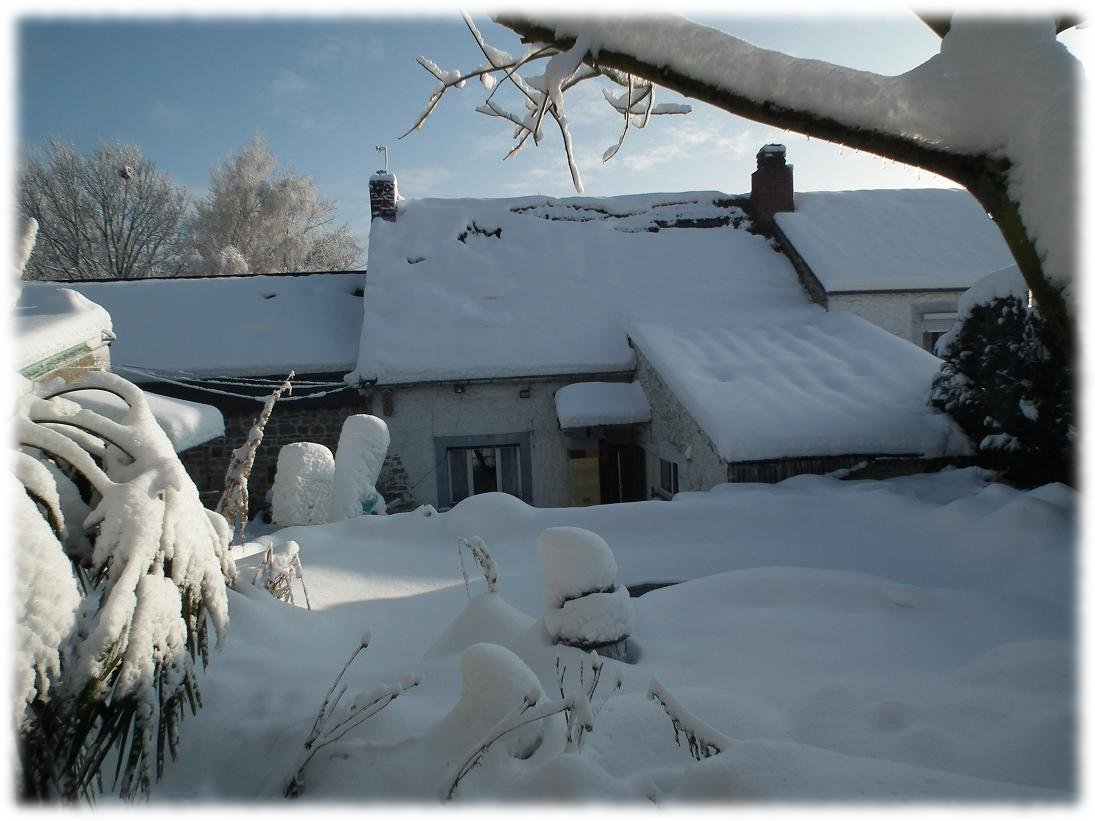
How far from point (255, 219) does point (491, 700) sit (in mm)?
27883

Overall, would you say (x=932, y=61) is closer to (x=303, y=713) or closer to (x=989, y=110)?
(x=989, y=110)

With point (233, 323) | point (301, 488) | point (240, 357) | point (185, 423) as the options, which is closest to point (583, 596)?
point (185, 423)

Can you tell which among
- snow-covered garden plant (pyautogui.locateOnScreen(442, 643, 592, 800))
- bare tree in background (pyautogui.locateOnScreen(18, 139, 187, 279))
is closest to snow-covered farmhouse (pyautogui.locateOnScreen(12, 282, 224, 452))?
snow-covered garden plant (pyautogui.locateOnScreen(442, 643, 592, 800))

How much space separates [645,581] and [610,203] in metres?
10.3

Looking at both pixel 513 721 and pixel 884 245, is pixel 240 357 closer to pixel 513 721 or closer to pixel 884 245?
pixel 513 721

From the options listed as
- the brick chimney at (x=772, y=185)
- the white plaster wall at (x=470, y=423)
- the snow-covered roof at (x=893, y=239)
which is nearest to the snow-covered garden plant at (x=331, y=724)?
the white plaster wall at (x=470, y=423)

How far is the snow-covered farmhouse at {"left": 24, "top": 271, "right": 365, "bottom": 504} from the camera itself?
9516 millimetres

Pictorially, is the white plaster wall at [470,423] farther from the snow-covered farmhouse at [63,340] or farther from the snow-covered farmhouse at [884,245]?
the snow-covered farmhouse at [884,245]

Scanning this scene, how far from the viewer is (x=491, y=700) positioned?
6.22 feet

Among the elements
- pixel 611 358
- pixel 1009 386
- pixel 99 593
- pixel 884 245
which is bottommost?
pixel 99 593

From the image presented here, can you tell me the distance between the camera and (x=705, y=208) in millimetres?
13109

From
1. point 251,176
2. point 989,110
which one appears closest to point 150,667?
point 989,110

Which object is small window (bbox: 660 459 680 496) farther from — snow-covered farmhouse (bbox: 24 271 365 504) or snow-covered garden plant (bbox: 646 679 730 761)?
snow-covered garden plant (bbox: 646 679 730 761)

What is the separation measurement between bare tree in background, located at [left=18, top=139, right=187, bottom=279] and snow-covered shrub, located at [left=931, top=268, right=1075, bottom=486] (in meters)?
24.3
